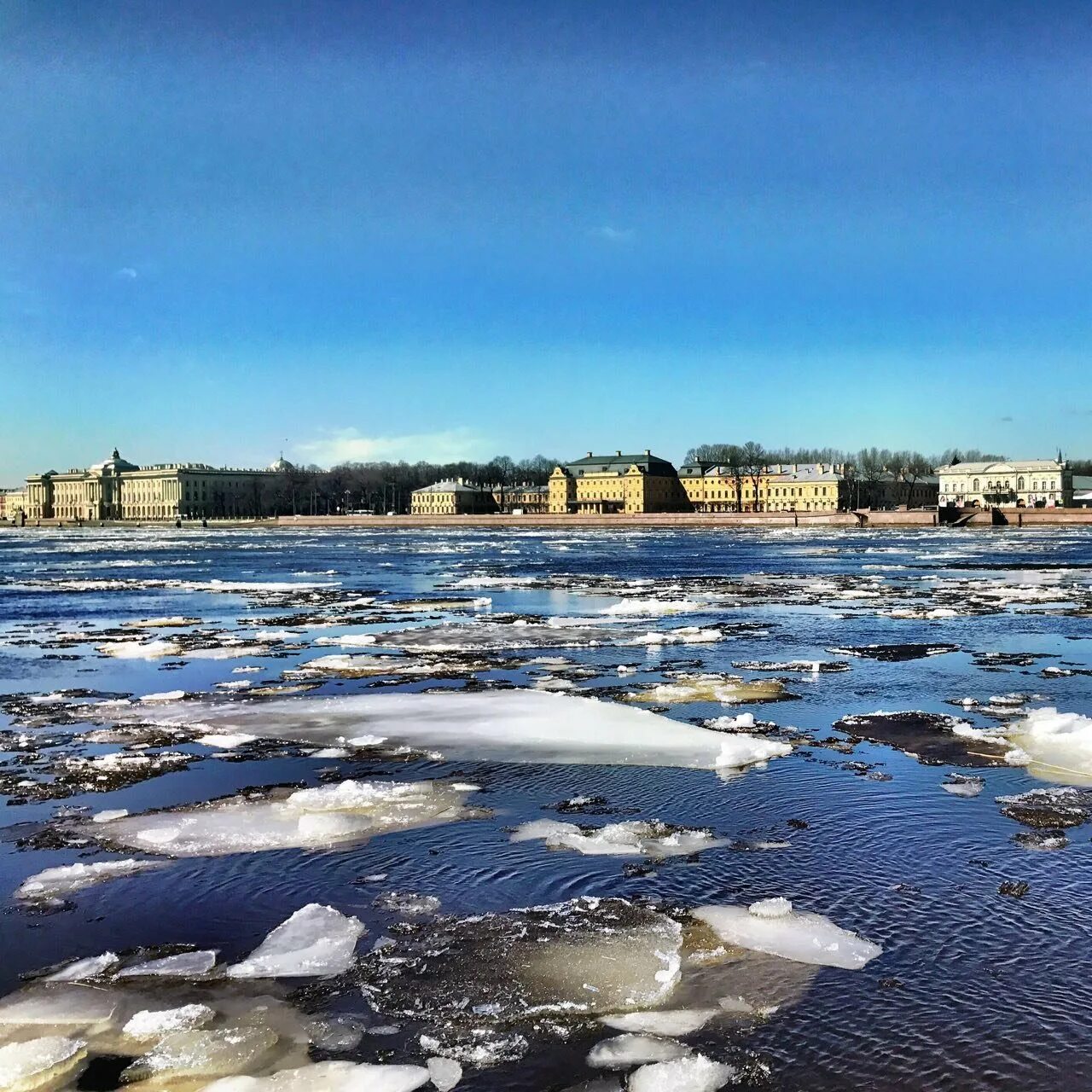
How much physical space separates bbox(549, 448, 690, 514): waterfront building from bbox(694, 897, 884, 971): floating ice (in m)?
167

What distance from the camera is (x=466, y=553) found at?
55.8 meters

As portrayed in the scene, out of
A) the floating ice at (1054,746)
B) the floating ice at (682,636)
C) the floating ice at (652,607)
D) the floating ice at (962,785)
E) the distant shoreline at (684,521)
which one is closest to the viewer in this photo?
the floating ice at (962,785)

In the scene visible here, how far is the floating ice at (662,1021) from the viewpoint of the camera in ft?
14.7

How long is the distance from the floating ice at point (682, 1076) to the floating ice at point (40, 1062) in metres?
2.06

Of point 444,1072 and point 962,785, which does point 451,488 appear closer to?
point 962,785

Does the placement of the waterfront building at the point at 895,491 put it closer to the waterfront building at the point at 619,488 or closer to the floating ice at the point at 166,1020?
the waterfront building at the point at 619,488

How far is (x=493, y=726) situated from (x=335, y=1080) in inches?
239

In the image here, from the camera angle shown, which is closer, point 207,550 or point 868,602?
point 868,602

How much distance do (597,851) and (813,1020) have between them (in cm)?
215

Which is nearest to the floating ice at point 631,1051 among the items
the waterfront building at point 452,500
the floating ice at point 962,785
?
the floating ice at point 962,785

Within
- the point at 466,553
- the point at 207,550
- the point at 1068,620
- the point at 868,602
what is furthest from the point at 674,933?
the point at 207,550

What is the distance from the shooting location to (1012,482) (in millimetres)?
159000

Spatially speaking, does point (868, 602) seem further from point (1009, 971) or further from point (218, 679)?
point (1009, 971)

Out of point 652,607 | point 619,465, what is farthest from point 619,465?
point 652,607
